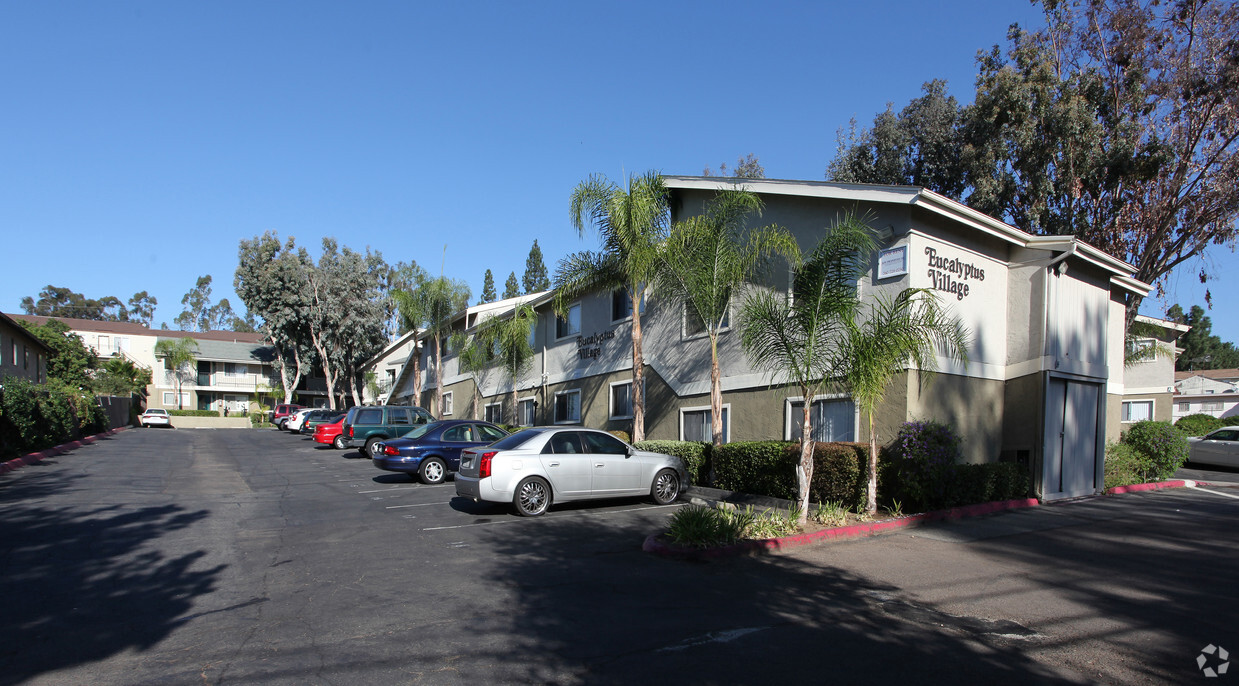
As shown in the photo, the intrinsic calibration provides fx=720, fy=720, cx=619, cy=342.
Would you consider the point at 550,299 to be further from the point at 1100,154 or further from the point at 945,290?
the point at 1100,154

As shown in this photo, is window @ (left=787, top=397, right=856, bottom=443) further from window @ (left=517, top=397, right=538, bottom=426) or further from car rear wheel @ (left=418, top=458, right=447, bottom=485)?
window @ (left=517, top=397, right=538, bottom=426)

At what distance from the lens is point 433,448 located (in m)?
16.7

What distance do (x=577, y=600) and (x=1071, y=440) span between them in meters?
11.1

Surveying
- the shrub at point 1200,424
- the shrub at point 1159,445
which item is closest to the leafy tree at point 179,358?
the shrub at point 1159,445

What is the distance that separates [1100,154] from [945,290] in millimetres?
16292

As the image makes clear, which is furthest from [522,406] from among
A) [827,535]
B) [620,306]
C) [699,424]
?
[827,535]

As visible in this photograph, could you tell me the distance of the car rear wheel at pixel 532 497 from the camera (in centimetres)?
1168

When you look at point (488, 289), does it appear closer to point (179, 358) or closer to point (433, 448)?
point (179, 358)

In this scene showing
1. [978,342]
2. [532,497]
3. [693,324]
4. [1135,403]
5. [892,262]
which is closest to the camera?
[532,497]

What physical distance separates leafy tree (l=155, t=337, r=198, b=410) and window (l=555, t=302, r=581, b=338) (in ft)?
159

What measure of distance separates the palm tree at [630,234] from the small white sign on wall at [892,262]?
4.54m

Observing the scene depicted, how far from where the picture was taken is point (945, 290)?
12.8 meters

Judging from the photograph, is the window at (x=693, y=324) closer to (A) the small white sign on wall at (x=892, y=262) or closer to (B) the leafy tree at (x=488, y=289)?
(A) the small white sign on wall at (x=892, y=262)

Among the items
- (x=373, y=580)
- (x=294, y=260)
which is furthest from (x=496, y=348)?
(x=294, y=260)
